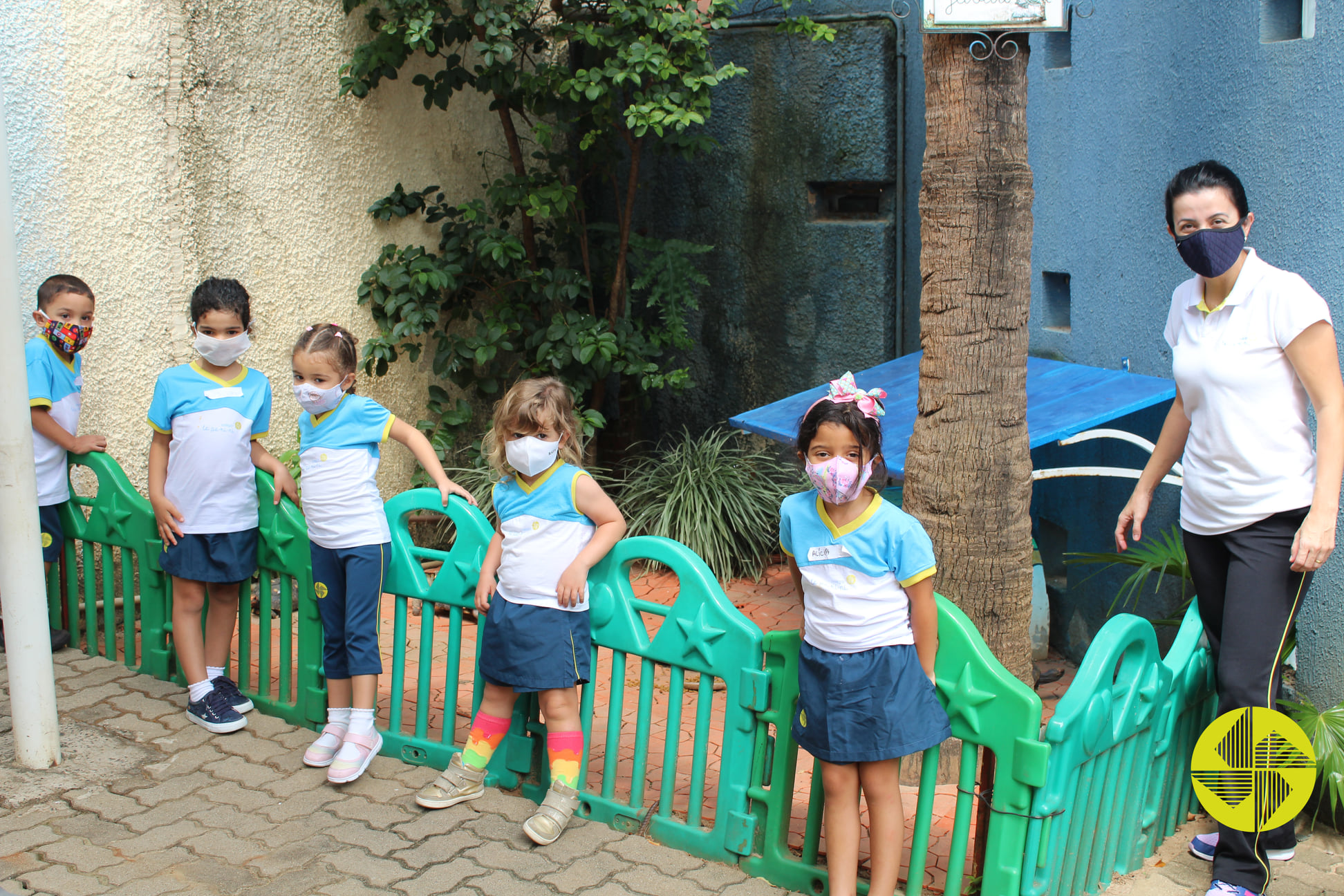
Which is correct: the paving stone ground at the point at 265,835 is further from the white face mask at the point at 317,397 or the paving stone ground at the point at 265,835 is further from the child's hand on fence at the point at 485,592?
the white face mask at the point at 317,397

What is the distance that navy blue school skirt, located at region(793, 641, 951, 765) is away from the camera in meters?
2.57

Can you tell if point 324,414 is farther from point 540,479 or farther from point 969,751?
point 969,751

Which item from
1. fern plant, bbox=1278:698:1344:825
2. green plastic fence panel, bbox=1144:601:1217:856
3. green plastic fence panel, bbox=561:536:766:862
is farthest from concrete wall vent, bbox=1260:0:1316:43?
green plastic fence panel, bbox=561:536:766:862

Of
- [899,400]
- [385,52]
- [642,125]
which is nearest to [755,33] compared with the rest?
[642,125]

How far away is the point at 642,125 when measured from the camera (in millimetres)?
5414

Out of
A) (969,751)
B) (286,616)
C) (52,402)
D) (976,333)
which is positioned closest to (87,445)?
(52,402)

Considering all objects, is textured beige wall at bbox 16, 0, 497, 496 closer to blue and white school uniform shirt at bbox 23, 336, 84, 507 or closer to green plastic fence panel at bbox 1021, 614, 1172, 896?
blue and white school uniform shirt at bbox 23, 336, 84, 507

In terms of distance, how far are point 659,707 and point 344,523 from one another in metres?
1.64

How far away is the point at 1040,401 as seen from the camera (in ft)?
14.7

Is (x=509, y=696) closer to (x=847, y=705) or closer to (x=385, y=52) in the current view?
(x=847, y=705)

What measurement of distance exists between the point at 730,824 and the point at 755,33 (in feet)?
15.7

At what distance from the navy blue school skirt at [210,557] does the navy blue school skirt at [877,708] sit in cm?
214

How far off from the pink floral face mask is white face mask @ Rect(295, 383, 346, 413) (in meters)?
1.62

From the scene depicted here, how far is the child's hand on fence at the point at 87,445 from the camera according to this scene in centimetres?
415
